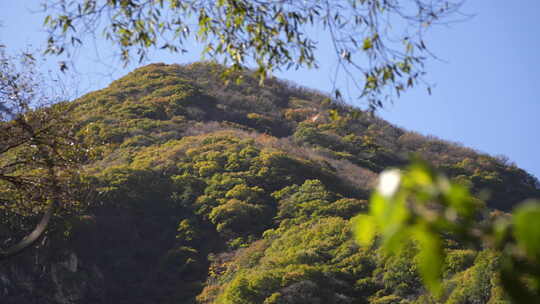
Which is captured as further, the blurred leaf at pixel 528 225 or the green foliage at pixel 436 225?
the green foliage at pixel 436 225

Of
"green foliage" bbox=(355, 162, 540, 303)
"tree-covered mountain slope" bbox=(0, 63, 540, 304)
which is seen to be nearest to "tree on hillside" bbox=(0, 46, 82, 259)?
"tree-covered mountain slope" bbox=(0, 63, 540, 304)

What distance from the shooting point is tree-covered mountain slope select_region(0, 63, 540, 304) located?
12.8 metres

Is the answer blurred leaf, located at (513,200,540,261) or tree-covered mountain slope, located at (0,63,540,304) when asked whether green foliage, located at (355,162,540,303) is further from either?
tree-covered mountain slope, located at (0,63,540,304)

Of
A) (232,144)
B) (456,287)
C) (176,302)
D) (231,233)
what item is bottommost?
(176,302)

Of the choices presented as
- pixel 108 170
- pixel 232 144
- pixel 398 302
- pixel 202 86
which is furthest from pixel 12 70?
pixel 202 86

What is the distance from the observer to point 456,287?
11344 mm

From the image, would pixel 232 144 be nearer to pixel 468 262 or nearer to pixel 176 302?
pixel 176 302

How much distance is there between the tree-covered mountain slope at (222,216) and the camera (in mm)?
12773

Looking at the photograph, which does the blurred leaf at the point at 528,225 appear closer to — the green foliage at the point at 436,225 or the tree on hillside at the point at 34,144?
the green foliage at the point at 436,225

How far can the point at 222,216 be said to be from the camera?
18859 mm

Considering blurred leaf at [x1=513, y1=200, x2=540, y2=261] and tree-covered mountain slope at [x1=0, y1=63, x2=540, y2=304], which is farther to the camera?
tree-covered mountain slope at [x1=0, y1=63, x2=540, y2=304]

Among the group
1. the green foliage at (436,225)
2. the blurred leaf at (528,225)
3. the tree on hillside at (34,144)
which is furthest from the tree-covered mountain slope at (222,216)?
the blurred leaf at (528,225)

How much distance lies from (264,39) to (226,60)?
44cm

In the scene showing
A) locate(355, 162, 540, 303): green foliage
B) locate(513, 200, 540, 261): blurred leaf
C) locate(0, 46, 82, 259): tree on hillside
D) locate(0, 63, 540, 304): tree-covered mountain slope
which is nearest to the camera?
locate(513, 200, 540, 261): blurred leaf
